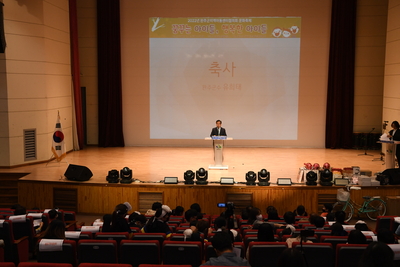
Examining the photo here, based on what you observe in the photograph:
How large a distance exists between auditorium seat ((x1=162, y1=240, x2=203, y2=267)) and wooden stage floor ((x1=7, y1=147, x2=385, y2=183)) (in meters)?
5.26

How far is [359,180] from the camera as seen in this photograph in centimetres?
870

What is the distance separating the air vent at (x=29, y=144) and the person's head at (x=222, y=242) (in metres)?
9.40

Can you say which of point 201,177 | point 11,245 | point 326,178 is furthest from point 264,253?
point 326,178

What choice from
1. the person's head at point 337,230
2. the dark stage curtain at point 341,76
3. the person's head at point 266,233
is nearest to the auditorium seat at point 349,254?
the person's head at point 266,233

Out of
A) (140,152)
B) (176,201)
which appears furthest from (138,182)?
(140,152)

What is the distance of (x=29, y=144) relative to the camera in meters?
11.4

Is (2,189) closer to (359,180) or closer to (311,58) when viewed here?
(359,180)

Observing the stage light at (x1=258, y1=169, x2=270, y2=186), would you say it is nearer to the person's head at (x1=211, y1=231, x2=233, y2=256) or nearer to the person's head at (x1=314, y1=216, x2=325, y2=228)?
the person's head at (x1=314, y1=216, x2=325, y2=228)

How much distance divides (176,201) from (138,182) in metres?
0.90

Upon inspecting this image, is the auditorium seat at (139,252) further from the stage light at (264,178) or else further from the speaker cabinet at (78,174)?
the speaker cabinet at (78,174)

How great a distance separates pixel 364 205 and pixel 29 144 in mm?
8326

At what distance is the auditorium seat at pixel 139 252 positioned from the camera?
4.07 m

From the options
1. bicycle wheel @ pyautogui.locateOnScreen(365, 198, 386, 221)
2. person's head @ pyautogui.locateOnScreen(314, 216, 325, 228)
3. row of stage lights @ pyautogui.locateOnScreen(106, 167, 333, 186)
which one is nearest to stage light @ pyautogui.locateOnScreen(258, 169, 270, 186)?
row of stage lights @ pyautogui.locateOnScreen(106, 167, 333, 186)

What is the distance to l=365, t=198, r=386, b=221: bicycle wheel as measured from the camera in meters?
8.40
